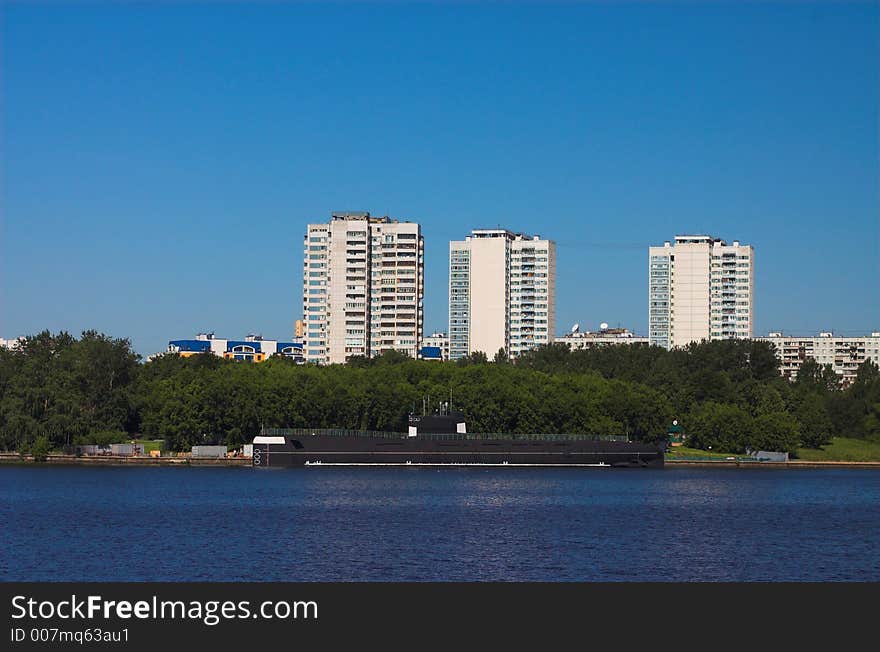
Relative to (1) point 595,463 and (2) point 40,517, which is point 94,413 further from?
(2) point 40,517

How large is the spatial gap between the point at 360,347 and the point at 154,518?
128 meters

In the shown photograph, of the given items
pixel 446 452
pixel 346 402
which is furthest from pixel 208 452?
pixel 446 452

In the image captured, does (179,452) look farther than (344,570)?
Yes

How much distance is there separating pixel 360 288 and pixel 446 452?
75.7 m

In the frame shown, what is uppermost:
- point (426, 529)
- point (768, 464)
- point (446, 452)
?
point (446, 452)

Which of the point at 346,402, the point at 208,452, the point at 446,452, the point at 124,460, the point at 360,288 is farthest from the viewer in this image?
the point at 360,288

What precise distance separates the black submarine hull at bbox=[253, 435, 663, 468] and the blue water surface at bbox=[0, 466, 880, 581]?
1741 cm

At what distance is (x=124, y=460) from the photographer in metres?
118

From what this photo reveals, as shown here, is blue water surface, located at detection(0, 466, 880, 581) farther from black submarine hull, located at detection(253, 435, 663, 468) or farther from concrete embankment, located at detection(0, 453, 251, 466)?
black submarine hull, located at detection(253, 435, 663, 468)

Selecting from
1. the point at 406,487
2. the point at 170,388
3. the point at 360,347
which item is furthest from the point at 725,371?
the point at 406,487

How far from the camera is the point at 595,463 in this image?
123562 millimetres

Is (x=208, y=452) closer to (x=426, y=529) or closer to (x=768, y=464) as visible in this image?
(x=768, y=464)

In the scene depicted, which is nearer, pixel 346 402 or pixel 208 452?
pixel 208 452
